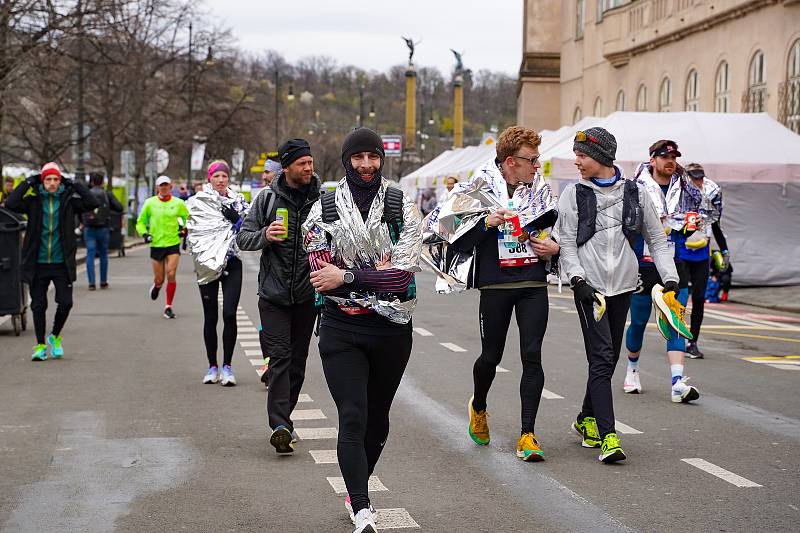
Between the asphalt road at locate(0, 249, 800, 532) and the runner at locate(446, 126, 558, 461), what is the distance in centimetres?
48

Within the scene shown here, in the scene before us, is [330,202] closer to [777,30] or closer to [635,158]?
[635,158]

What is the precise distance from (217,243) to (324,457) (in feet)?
10.1

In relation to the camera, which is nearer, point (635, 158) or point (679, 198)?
point (679, 198)

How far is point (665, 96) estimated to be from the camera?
120ft

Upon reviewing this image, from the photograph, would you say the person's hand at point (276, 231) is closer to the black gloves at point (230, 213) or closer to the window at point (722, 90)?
the black gloves at point (230, 213)

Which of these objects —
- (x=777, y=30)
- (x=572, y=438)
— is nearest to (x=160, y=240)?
(x=572, y=438)

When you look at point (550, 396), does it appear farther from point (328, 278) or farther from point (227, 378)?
point (328, 278)

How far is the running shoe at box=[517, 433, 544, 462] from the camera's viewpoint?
709 cm

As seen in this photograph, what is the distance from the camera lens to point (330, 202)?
18.1 feet

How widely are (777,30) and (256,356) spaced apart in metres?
19.4

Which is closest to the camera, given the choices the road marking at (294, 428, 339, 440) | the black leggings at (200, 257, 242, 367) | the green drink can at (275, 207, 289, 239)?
the green drink can at (275, 207, 289, 239)

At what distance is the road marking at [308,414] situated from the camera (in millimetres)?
8602

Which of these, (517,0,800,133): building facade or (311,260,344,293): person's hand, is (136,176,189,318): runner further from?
(517,0,800,133): building facade

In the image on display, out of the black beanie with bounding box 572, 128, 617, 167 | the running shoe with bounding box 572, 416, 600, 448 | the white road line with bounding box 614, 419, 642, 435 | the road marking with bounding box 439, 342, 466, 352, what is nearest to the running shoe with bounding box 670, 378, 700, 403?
the white road line with bounding box 614, 419, 642, 435
